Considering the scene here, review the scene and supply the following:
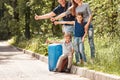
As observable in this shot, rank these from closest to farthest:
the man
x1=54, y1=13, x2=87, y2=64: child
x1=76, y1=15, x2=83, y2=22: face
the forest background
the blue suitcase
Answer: the forest background
x1=76, y1=15, x2=83, y2=22: face
x1=54, y1=13, x2=87, y2=64: child
the blue suitcase
the man

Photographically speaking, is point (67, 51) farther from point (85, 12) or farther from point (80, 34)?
point (85, 12)

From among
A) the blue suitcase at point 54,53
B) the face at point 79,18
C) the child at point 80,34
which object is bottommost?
the blue suitcase at point 54,53

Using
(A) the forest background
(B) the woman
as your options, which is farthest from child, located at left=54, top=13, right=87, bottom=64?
(A) the forest background

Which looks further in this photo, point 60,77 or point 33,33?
point 33,33

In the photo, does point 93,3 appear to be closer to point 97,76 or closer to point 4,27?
point 97,76

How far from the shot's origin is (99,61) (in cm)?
1358

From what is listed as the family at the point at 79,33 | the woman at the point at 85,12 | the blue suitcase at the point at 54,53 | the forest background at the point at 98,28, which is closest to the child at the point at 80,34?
the family at the point at 79,33

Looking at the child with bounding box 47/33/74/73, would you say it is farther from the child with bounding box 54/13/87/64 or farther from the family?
the child with bounding box 54/13/87/64

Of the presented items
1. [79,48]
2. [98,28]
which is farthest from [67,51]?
[98,28]

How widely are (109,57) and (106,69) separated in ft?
6.28

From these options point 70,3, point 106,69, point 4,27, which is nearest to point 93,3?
point 70,3

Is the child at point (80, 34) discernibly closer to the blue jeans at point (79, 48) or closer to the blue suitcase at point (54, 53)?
the blue jeans at point (79, 48)

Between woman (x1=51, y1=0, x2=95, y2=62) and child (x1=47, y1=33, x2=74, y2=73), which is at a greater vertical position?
woman (x1=51, y1=0, x2=95, y2=62)

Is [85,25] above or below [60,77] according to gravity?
above
